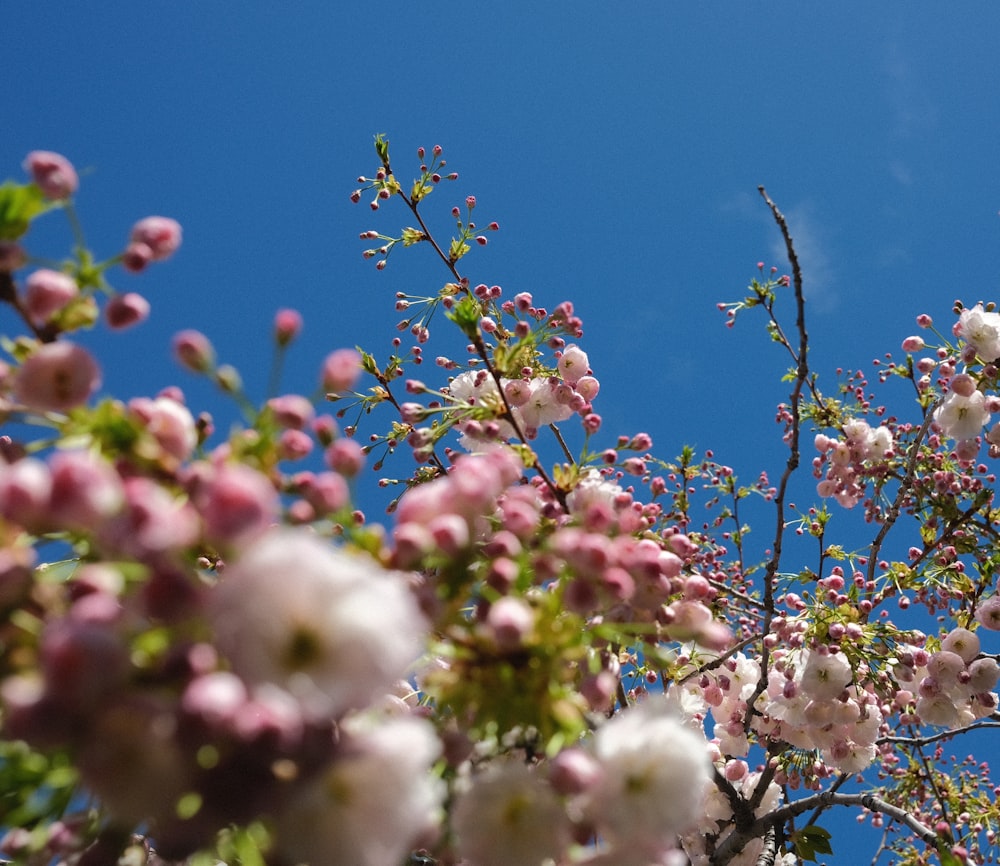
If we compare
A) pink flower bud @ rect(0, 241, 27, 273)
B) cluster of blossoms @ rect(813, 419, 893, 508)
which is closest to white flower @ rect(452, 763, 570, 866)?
pink flower bud @ rect(0, 241, 27, 273)

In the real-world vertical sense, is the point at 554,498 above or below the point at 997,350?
below

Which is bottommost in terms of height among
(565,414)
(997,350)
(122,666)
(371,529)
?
(122,666)

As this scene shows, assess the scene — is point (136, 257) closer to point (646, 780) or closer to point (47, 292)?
point (47, 292)

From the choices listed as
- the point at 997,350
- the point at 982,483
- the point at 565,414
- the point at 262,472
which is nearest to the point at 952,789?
the point at 982,483

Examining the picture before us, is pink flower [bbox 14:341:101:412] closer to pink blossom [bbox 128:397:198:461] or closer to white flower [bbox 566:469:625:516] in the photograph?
pink blossom [bbox 128:397:198:461]

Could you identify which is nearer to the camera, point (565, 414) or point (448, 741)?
point (448, 741)

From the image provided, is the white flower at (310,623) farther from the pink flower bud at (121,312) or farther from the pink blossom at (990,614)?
the pink blossom at (990,614)

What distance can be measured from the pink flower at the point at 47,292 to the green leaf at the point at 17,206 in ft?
0.33

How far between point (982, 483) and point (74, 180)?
521cm

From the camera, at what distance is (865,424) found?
16.0 ft

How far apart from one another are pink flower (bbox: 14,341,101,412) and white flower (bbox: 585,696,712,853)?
0.96 metres

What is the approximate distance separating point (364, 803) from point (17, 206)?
1.12 metres

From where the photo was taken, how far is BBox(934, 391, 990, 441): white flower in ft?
14.3

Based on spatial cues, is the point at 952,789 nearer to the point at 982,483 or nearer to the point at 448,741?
the point at 982,483
